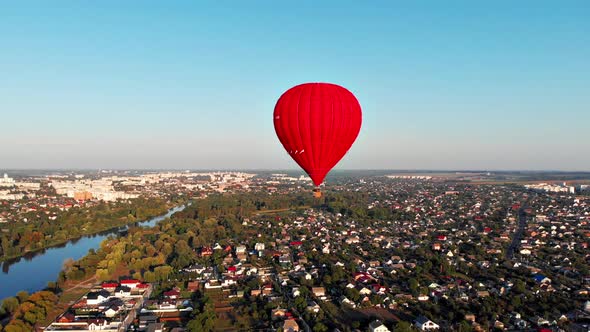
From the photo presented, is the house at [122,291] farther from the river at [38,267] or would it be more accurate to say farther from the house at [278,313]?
the house at [278,313]

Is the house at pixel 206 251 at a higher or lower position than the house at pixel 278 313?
higher

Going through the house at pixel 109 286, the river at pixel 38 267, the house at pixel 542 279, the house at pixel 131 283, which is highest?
the house at pixel 542 279

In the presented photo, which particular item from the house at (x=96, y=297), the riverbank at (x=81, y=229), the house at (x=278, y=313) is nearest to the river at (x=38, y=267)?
the riverbank at (x=81, y=229)

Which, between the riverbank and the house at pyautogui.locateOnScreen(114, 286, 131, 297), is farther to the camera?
the riverbank

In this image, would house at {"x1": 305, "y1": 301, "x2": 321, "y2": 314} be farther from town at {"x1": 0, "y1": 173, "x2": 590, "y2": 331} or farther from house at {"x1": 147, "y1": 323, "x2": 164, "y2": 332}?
house at {"x1": 147, "y1": 323, "x2": 164, "y2": 332}

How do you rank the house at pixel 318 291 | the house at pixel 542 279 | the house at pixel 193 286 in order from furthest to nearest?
1. the house at pixel 542 279
2. the house at pixel 193 286
3. the house at pixel 318 291

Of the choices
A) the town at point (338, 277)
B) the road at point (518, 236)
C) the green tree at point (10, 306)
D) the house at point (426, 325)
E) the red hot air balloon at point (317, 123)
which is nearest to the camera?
the red hot air balloon at point (317, 123)

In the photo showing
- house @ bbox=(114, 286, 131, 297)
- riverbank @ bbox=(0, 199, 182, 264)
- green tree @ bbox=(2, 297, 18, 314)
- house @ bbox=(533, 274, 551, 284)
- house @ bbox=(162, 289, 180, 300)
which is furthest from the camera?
riverbank @ bbox=(0, 199, 182, 264)

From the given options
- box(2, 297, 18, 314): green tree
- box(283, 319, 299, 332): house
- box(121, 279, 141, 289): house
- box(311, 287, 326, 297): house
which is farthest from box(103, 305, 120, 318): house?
box(311, 287, 326, 297): house

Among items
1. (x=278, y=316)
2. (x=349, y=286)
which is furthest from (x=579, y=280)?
(x=278, y=316)
